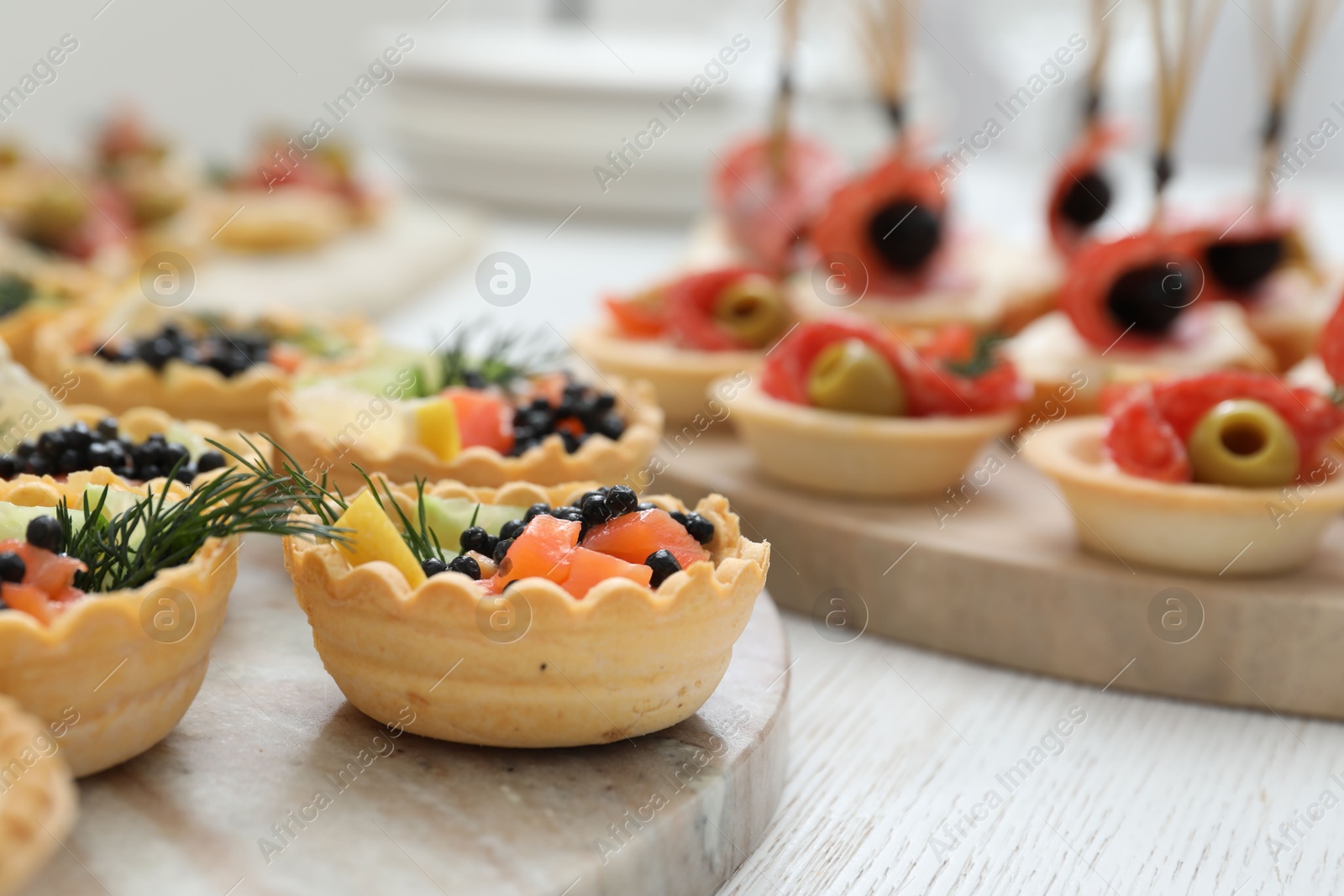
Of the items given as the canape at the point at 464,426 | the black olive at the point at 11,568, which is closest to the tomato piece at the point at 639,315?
the canape at the point at 464,426

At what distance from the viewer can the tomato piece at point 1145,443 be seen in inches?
72.6

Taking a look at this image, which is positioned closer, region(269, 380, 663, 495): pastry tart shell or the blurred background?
region(269, 380, 663, 495): pastry tart shell

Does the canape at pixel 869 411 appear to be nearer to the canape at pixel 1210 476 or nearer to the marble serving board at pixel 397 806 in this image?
the canape at pixel 1210 476

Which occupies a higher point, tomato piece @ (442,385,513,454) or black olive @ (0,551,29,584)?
black olive @ (0,551,29,584)

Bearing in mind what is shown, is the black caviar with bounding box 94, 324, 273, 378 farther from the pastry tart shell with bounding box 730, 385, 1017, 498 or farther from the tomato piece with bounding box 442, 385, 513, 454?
the pastry tart shell with bounding box 730, 385, 1017, 498

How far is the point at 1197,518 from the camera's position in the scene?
1785 millimetres

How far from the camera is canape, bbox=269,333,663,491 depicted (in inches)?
71.3

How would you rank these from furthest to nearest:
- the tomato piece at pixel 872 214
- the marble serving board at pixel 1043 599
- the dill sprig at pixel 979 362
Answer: the tomato piece at pixel 872 214, the dill sprig at pixel 979 362, the marble serving board at pixel 1043 599

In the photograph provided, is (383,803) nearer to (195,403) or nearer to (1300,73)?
(195,403)

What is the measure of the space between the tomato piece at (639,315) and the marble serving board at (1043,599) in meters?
0.50

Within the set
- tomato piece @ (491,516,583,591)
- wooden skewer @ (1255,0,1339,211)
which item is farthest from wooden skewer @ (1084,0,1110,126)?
tomato piece @ (491,516,583,591)

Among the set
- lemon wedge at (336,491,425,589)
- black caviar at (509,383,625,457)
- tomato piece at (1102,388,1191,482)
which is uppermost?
lemon wedge at (336,491,425,589)

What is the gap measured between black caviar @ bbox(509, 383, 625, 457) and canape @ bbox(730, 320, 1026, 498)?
279mm

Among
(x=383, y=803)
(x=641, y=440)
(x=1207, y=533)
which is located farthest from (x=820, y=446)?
(x=383, y=803)
